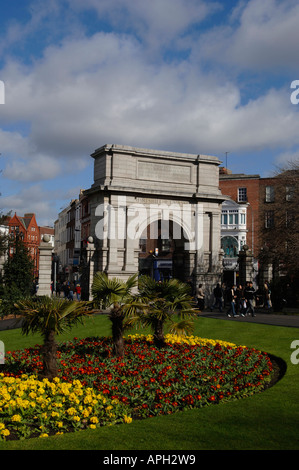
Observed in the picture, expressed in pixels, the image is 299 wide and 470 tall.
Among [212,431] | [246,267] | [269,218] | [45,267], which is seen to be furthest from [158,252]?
[212,431]

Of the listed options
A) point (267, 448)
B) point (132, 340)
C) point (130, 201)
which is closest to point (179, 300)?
point (132, 340)

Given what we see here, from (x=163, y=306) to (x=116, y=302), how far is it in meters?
1.62

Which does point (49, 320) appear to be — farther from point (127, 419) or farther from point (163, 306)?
point (163, 306)

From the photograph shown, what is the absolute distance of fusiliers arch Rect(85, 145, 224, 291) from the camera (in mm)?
33188

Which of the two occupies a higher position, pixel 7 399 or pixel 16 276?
pixel 16 276

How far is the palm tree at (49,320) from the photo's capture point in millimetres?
10664

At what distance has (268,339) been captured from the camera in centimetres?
1666

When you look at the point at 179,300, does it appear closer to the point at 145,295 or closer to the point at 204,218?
the point at 145,295

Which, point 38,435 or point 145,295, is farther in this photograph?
point 145,295

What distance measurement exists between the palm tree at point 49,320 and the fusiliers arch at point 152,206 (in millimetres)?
21660

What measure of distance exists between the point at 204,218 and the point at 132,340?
69.1 feet

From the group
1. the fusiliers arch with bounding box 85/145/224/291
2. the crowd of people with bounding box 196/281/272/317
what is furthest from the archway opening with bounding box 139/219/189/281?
the crowd of people with bounding box 196/281/272/317

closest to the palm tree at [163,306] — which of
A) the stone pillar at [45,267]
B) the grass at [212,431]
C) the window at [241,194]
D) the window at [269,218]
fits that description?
the grass at [212,431]

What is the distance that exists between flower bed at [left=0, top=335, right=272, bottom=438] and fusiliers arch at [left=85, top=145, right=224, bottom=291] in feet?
61.7
